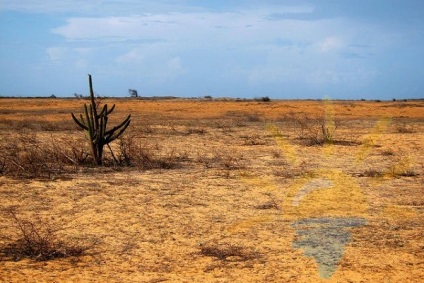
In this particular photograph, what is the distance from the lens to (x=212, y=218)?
268 inches

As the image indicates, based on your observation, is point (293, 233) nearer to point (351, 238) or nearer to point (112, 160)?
point (351, 238)

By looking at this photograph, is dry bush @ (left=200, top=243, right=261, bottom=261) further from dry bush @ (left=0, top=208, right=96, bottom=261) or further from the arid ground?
dry bush @ (left=0, top=208, right=96, bottom=261)

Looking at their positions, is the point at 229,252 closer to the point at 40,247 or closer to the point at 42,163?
the point at 40,247

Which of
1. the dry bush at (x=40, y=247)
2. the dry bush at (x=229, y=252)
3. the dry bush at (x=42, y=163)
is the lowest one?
the dry bush at (x=229, y=252)

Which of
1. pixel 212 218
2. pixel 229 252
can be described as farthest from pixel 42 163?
pixel 229 252

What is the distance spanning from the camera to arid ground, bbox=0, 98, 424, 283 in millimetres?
4969

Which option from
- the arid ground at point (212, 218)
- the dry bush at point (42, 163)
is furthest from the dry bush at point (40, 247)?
the dry bush at point (42, 163)

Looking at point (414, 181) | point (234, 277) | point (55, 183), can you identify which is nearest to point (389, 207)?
point (414, 181)

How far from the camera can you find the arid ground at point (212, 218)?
4969 mm

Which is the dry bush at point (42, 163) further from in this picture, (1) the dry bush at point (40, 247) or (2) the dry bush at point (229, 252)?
(2) the dry bush at point (229, 252)

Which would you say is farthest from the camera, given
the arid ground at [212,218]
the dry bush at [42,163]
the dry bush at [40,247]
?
the dry bush at [42,163]

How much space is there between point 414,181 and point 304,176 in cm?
197

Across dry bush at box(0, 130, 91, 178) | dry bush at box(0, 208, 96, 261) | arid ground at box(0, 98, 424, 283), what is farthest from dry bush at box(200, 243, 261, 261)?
dry bush at box(0, 130, 91, 178)

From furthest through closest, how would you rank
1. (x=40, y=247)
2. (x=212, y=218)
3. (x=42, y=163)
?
(x=42, y=163)
(x=212, y=218)
(x=40, y=247)
